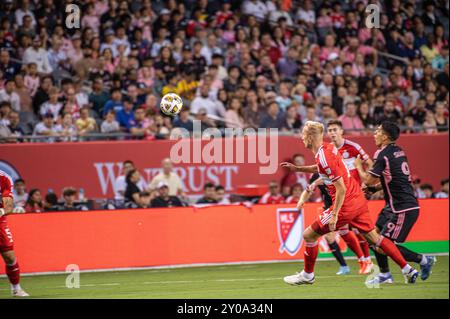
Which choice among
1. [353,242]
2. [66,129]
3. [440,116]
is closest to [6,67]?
[66,129]

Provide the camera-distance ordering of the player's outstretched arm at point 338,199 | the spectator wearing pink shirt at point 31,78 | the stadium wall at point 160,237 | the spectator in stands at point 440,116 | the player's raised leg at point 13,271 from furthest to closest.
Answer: the spectator in stands at point 440,116
the spectator wearing pink shirt at point 31,78
the stadium wall at point 160,237
the player's raised leg at point 13,271
the player's outstretched arm at point 338,199

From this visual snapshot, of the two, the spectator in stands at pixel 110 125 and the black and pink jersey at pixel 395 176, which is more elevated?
the spectator in stands at pixel 110 125

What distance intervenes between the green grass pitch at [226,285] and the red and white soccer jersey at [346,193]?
3.49 feet

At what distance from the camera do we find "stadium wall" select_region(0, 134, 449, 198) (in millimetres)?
18797

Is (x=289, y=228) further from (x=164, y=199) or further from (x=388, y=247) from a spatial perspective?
(x=388, y=247)

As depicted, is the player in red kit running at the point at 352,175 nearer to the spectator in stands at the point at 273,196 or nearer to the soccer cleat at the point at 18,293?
the spectator in stands at the point at 273,196

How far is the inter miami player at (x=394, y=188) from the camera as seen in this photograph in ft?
43.9

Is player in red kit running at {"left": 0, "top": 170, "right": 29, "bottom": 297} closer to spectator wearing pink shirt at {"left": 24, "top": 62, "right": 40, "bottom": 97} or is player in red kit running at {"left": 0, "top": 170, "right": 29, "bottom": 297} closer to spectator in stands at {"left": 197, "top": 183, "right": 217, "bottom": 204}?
spectator in stands at {"left": 197, "top": 183, "right": 217, "bottom": 204}

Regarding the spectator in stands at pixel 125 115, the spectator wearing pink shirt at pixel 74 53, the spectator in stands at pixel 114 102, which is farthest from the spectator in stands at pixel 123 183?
the spectator wearing pink shirt at pixel 74 53

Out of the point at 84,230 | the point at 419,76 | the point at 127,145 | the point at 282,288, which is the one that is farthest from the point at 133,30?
the point at 282,288

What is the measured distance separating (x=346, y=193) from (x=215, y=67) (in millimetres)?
9052

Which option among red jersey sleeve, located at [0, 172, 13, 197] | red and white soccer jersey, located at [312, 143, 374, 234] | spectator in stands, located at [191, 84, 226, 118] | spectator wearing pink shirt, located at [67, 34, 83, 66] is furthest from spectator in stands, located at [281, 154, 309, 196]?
red jersey sleeve, located at [0, 172, 13, 197]

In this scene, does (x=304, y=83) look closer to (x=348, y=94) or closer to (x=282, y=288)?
(x=348, y=94)

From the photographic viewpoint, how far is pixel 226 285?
48.6 ft
